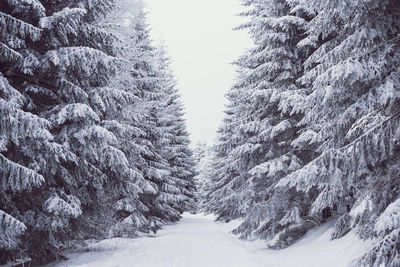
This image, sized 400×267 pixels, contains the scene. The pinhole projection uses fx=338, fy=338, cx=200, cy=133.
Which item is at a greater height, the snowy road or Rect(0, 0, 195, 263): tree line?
Rect(0, 0, 195, 263): tree line

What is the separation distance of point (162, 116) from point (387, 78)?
1961 centimetres

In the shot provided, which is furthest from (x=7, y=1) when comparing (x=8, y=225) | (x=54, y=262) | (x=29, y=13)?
(x=54, y=262)

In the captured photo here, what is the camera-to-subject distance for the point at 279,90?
13.2 metres

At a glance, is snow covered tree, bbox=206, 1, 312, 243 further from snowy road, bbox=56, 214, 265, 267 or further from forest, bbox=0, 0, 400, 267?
snowy road, bbox=56, 214, 265, 267

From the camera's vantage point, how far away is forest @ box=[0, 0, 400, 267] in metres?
6.33

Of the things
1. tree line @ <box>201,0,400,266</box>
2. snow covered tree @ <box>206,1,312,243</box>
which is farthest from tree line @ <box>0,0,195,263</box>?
tree line @ <box>201,0,400,266</box>

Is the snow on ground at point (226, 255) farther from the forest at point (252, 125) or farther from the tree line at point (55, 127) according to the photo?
the tree line at point (55, 127)

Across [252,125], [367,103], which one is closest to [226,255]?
[252,125]

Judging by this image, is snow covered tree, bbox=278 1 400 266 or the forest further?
the forest

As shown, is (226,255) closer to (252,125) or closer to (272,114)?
(252,125)

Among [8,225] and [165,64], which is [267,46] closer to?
[8,225]

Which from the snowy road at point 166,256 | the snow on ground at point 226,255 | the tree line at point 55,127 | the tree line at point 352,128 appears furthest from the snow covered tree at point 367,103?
the tree line at point 55,127

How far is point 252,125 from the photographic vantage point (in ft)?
46.1

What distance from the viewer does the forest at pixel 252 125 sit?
6328mm
